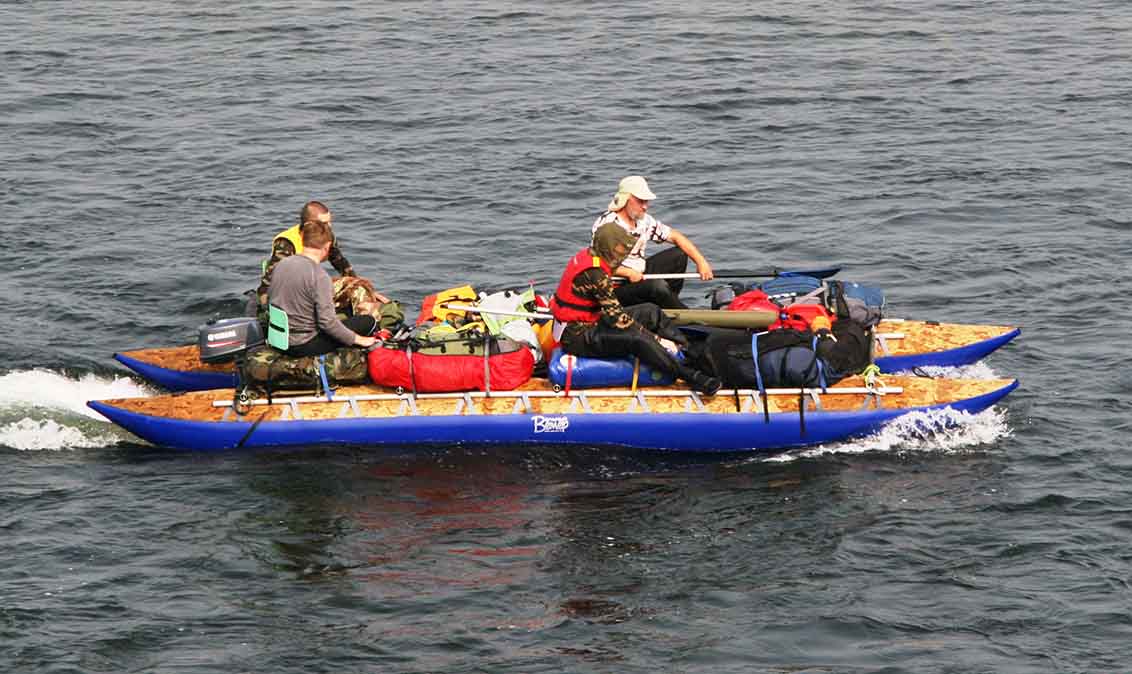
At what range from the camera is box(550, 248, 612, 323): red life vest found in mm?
16078

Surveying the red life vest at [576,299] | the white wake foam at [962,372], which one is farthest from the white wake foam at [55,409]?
the white wake foam at [962,372]

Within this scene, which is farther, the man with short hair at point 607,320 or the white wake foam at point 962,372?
the white wake foam at point 962,372

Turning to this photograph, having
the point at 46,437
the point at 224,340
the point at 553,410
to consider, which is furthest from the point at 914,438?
the point at 46,437

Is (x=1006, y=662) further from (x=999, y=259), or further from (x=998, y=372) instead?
(x=999, y=259)

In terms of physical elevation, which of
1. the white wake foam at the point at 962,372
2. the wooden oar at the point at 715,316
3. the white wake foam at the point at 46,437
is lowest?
the white wake foam at the point at 962,372

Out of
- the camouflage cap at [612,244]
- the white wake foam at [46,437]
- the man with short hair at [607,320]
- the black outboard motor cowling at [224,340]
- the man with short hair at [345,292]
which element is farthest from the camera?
the man with short hair at [345,292]

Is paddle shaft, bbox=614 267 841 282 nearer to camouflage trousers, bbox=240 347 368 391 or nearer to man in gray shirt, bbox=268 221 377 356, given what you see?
camouflage trousers, bbox=240 347 368 391

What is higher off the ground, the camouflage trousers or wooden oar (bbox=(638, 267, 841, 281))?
wooden oar (bbox=(638, 267, 841, 281))

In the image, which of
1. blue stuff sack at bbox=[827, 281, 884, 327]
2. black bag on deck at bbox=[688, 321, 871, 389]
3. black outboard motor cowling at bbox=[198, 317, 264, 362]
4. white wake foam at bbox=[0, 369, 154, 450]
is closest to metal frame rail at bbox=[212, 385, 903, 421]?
black bag on deck at bbox=[688, 321, 871, 389]

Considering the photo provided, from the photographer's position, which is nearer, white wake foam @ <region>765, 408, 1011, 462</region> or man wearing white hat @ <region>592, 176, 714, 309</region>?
white wake foam @ <region>765, 408, 1011, 462</region>

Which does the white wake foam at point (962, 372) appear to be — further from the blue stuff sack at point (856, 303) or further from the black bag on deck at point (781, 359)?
the black bag on deck at point (781, 359)

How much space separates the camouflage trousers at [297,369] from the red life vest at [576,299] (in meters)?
2.10

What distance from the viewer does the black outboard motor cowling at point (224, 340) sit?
17172 millimetres

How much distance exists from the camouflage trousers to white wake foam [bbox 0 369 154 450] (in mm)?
1792
